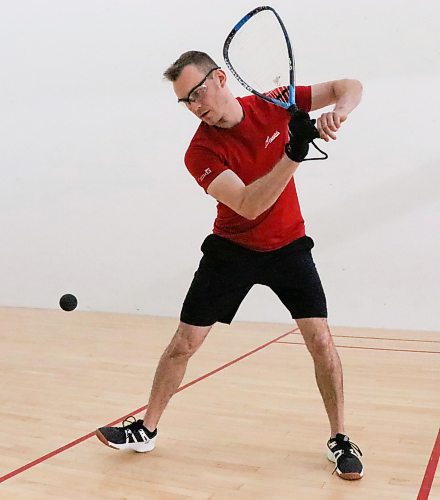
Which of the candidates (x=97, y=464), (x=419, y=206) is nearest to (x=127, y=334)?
(x=419, y=206)

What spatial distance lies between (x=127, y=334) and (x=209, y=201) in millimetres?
1013

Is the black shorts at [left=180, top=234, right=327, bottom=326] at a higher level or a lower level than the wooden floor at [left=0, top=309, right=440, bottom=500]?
higher

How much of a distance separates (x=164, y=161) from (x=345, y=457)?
3.04 metres

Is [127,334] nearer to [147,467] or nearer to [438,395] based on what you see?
[438,395]

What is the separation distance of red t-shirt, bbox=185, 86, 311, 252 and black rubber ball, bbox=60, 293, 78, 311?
2.72 m

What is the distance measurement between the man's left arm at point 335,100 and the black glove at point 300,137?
0.05 feet

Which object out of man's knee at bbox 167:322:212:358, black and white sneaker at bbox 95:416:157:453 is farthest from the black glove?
black and white sneaker at bbox 95:416:157:453

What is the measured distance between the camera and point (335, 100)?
5.83 feet

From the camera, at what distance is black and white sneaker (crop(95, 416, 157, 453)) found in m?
1.89

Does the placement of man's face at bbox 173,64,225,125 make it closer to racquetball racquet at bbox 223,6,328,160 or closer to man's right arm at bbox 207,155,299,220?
racquetball racquet at bbox 223,6,328,160

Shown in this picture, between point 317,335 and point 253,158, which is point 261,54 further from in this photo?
point 317,335

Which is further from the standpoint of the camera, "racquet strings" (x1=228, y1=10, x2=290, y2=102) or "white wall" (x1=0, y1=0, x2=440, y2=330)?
"white wall" (x1=0, y1=0, x2=440, y2=330)

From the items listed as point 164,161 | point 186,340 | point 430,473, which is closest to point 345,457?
point 430,473

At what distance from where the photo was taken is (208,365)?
3.11 meters
